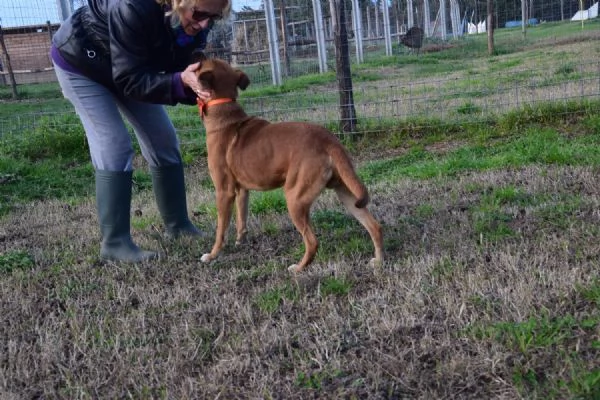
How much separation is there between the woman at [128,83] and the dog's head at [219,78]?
0.27ft

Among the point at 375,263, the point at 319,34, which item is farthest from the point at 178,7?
the point at 319,34

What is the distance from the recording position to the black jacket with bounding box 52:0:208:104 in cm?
376

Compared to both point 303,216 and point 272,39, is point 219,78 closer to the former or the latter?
point 303,216

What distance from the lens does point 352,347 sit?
9.04 ft

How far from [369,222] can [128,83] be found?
5.80 ft

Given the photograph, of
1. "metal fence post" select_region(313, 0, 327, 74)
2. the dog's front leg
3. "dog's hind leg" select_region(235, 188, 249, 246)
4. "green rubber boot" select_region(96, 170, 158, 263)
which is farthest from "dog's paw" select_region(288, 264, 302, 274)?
"metal fence post" select_region(313, 0, 327, 74)

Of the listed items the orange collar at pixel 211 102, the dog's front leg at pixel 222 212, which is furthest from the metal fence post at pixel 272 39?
the dog's front leg at pixel 222 212

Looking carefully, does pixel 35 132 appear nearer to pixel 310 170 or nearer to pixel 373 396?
pixel 310 170

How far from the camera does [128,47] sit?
3.82 meters

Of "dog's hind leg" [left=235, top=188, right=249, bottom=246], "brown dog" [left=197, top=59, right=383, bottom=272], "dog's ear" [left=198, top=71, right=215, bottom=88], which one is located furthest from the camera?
"dog's hind leg" [left=235, top=188, right=249, bottom=246]

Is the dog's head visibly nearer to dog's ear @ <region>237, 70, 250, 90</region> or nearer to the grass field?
dog's ear @ <region>237, 70, 250, 90</region>

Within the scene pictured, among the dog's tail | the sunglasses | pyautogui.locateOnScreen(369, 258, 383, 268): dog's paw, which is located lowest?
pyautogui.locateOnScreen(369, 258, 383, 268): dog's paw

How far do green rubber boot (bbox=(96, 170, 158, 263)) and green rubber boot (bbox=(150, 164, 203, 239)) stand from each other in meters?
0.40

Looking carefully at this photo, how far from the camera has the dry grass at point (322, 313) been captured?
8.14ft
